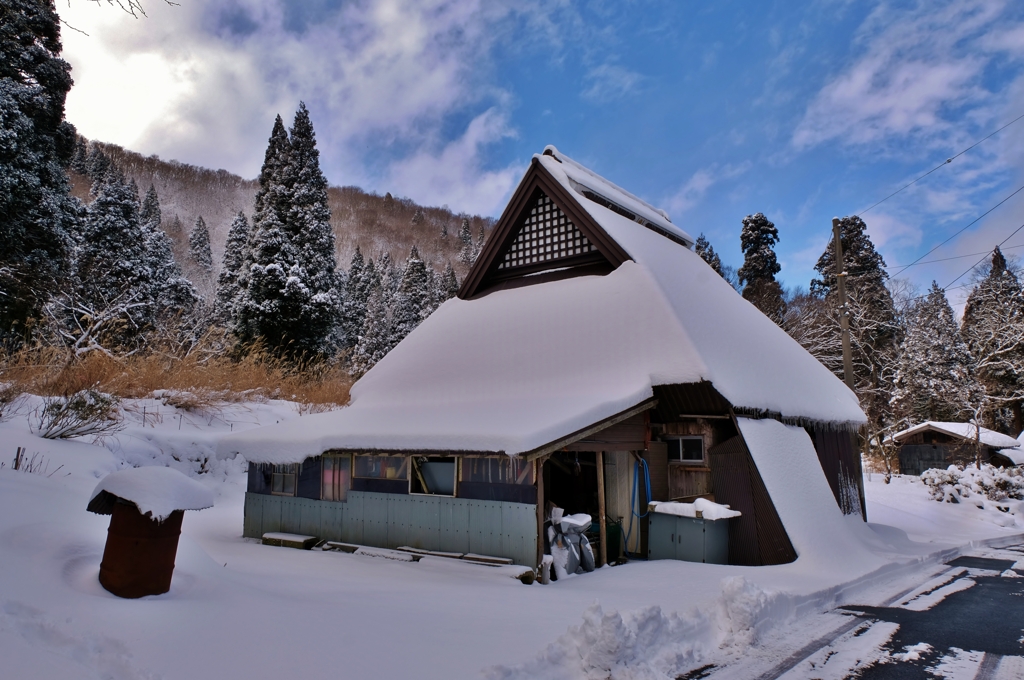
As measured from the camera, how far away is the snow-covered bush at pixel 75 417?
12.1 meters

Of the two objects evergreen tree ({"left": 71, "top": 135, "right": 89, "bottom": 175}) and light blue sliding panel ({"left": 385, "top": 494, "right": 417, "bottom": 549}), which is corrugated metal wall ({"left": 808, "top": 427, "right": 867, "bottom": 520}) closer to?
light blue sliding panel ({"left": 385, "top": 494, "right": 417, "bottom": 549})

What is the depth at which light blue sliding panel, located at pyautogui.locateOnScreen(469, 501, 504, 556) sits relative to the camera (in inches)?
358

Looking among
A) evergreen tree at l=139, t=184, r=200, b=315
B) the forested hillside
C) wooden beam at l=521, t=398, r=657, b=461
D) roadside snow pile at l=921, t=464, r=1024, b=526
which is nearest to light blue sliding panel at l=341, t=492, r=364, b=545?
wooden beam at l=521, t=398, r=657, b=461

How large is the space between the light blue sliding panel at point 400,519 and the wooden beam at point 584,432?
2.89 metres

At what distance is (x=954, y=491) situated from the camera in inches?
773

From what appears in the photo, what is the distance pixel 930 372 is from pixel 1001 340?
3.97m

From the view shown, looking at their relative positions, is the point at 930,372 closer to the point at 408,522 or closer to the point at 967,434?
the point at 967,434

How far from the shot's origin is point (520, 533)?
8836 millimetres

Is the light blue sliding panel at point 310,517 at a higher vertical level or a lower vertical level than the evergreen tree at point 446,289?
lower

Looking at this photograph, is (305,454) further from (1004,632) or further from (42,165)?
(42,165)

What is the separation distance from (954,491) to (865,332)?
19281 millimetres

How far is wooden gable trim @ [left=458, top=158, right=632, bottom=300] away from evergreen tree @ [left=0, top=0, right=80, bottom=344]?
13144mm

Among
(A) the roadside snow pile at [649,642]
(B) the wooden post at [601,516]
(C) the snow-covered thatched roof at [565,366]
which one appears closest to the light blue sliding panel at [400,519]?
(C) the snow-covered thatched roof at [565,366]

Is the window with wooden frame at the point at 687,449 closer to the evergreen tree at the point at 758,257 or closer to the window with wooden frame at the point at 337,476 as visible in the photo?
the window with wooden frame at the point at 337,476
